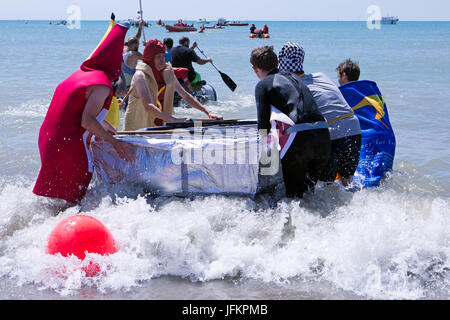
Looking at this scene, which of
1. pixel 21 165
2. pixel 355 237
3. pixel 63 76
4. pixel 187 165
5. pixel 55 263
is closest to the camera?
pixel 55 263

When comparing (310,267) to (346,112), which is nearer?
(310,267)

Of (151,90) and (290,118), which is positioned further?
(151,90)

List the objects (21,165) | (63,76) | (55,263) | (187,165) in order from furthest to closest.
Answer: (63,76), (21,165), (187,165), (55,263)

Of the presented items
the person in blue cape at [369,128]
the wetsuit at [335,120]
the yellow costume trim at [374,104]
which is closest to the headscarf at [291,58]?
the wetsuit at [335,120]

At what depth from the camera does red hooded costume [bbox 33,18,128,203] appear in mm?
4426

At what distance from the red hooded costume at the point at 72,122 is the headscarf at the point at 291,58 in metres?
1.40

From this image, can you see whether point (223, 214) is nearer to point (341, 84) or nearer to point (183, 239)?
point (183, 239)

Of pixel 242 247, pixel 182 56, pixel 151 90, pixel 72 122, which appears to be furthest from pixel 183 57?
pixel 242 247

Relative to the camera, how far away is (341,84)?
5637 mm

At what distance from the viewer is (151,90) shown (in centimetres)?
570

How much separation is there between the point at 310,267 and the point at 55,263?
6.27 feet

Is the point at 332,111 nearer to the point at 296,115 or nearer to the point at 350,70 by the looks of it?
the point at 296,115

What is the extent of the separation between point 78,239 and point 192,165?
1.22 meters
